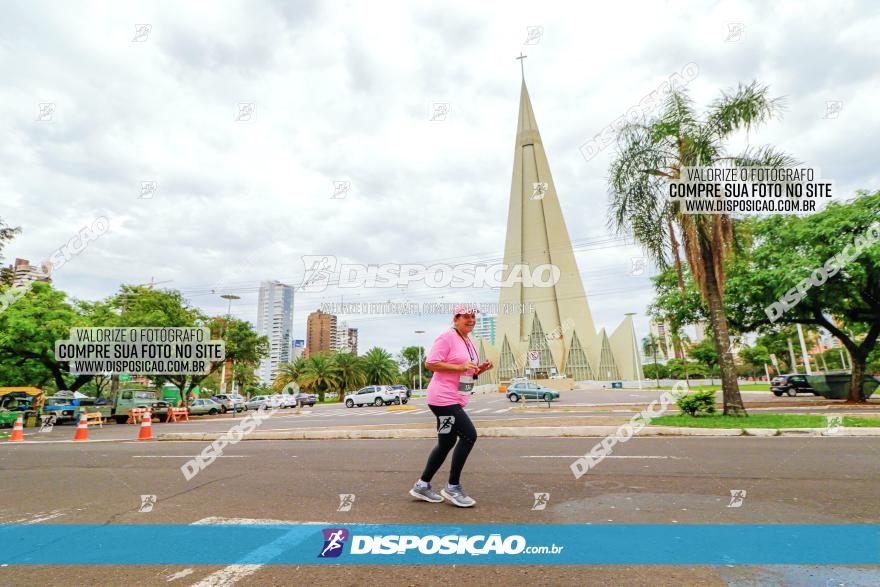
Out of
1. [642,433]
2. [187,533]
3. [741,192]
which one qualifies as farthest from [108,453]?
[741,192]

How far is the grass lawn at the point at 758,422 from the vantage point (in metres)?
10.4

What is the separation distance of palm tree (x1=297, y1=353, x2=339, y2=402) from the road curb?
38.7 metres

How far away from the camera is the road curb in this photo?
9.79 meters

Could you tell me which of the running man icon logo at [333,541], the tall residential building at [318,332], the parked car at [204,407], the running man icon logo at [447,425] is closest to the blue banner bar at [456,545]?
the running man icon logo at [333,541]

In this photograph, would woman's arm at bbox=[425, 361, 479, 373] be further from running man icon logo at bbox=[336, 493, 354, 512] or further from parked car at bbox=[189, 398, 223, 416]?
parked car at bbox=[189, 398, 223, 416]

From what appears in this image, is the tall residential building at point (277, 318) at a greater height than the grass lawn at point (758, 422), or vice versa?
the tall residential building at point (277, 318)

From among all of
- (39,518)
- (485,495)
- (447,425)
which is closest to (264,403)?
(39,518)

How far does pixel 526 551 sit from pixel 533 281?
8902 cm

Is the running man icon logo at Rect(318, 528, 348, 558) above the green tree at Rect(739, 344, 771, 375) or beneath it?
beneath

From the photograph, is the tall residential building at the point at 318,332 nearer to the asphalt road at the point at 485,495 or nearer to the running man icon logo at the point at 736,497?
the asphalt road at the point at 485,495

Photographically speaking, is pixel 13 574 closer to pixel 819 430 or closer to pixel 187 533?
pixel 187 533

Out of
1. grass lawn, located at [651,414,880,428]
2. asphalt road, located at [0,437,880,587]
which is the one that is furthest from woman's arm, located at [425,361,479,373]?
grass lawn, located at [651,414,880,428]

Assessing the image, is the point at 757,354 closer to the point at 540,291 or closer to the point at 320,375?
the point at 540,291

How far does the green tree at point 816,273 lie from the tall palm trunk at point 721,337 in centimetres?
383
